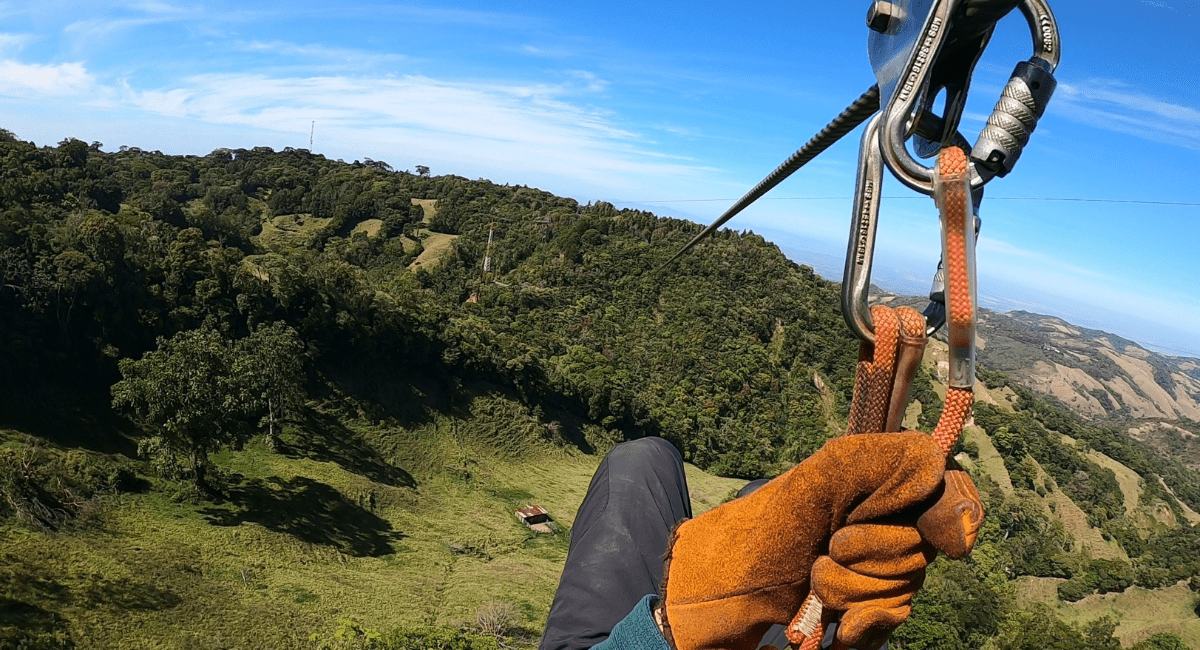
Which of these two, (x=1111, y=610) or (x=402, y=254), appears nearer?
(x=1111, y=610)

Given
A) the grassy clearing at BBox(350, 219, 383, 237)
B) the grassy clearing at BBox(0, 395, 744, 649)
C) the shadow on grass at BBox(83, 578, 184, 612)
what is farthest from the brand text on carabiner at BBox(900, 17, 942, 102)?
the grassy clearing at BBox(350, 219, 383, 237)

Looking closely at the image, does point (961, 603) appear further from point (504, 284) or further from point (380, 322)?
point (504, 284)

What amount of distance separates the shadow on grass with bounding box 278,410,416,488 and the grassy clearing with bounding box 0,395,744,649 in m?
0.08

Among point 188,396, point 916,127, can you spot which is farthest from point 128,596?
point 916,127

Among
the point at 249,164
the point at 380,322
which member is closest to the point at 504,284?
the point at 380,322

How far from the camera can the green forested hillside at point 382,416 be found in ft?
51.3

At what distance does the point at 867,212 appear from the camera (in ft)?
6.75

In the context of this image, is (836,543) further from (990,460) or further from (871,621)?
(990,460)

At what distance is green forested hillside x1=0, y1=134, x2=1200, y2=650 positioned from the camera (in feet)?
51.3

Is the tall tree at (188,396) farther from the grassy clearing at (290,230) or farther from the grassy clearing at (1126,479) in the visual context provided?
the grassy clearing at (1126,479)

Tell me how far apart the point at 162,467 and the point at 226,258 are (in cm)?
1374

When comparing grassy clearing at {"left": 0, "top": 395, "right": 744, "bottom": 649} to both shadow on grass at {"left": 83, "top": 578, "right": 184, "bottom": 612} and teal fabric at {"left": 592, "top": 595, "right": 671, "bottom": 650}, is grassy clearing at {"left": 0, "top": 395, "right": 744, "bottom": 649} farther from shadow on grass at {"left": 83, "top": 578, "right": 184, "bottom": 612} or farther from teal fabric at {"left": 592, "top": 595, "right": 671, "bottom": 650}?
teal fabric at {"left": 592, "top": 595, "right": 671, "bottom": 650}

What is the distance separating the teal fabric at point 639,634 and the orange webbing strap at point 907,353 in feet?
1.61

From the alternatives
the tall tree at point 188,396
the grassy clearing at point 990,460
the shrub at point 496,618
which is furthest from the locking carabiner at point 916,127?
the grassy clearing at point 990,460
